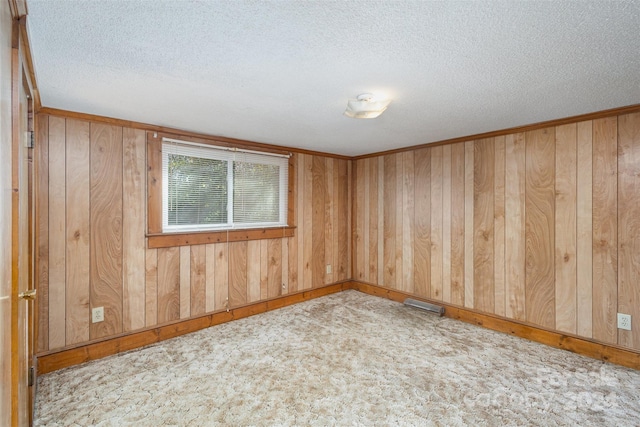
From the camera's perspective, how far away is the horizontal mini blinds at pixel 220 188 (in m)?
3.19

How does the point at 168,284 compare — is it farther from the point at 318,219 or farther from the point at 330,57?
the point at 330,57

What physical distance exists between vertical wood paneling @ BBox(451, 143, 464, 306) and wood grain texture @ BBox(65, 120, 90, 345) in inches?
149

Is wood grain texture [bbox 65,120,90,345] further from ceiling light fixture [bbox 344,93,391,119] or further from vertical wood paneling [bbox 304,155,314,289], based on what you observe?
vertical wood paneling [bbox 304,155,314,289]

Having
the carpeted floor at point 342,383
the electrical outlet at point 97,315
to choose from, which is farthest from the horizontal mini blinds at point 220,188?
the carpeted floor at point 342,383

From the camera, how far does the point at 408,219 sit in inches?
165

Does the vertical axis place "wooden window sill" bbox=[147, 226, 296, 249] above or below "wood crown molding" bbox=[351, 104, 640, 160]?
below

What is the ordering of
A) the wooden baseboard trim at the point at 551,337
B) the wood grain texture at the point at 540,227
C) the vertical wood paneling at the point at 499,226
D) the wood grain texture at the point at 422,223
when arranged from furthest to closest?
the wood grain texture at the point at 422,223 → the vertical wood paneling at the point at 499,226 → the wood grain texture at the point at 540,227 → the wooden baseboard trim at the point at 551,337

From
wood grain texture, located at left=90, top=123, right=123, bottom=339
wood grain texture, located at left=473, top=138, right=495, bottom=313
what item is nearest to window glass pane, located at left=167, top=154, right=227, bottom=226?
wood grain texture, located at left=90, top=123, right=123, bottom=339

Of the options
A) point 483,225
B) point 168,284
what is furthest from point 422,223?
point 168,284

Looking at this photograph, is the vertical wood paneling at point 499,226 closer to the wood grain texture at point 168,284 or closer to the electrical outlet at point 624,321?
the electrical outlet at point 624,321

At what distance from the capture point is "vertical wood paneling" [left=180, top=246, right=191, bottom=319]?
3.23m

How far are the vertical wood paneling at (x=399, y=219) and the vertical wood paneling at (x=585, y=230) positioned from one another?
1898 millimetres

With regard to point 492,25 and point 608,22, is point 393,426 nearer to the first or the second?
point 492,25

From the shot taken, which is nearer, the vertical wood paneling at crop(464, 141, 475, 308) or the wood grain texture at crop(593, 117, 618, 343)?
the wood grain texture at crop(593, 117, 618, 343)
